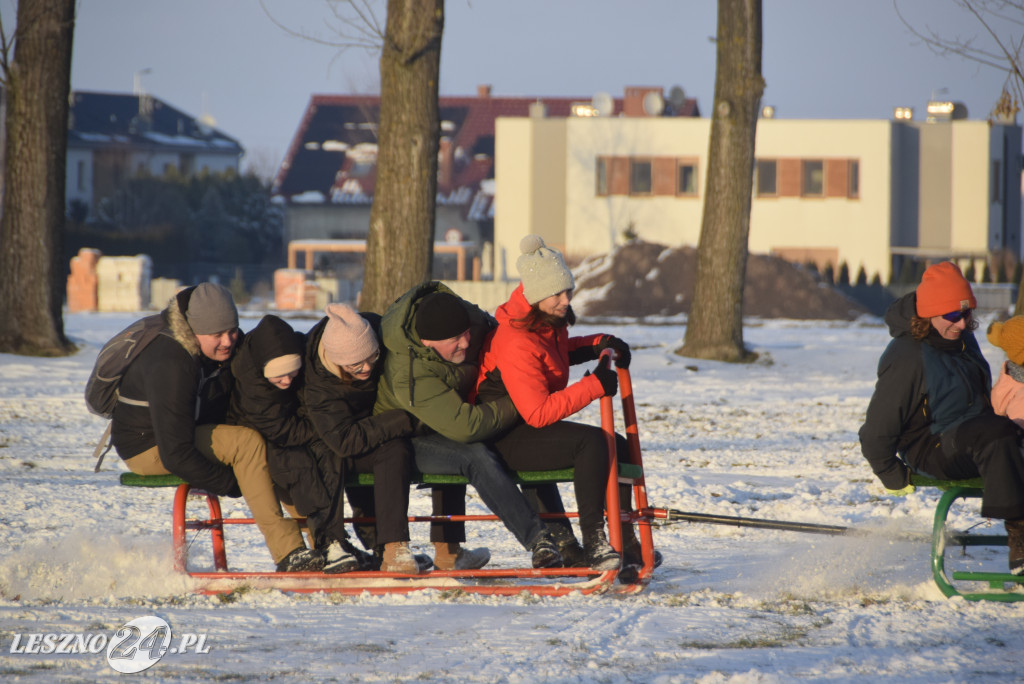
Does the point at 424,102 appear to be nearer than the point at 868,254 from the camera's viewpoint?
Yes

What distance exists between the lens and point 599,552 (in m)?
4.89

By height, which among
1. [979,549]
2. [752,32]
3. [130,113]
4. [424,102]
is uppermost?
[130,113]

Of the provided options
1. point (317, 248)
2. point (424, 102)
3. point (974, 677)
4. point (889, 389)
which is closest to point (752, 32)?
point (424, 102)

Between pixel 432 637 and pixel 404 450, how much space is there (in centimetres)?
102

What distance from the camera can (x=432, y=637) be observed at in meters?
4.15

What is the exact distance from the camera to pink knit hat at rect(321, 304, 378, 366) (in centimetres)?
485

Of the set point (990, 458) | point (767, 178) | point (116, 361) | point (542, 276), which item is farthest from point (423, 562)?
point (767, 178)

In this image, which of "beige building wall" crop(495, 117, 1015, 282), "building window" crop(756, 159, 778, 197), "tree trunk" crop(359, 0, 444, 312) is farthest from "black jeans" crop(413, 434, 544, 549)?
"building window" crop(756, 159, 778, 197)

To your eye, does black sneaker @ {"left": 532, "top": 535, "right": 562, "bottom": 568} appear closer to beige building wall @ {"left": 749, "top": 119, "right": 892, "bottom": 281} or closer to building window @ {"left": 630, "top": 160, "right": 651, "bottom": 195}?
beige building wall @ {"left": 749, "top": 119, "right": 892, "bottom": 281}

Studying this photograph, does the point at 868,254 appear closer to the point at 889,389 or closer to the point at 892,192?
the point at 892,192

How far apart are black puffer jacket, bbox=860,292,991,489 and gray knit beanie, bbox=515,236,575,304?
1450 millimetres

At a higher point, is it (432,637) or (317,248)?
(317,248)

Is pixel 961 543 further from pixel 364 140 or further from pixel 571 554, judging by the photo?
pixel 364 140

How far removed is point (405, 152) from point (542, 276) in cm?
615
